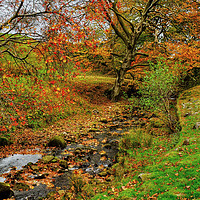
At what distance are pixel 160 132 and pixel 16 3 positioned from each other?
911 cm

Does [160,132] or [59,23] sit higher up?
[59,23]

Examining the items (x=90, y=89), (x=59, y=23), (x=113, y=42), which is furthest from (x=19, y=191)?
(x=113, y=42)

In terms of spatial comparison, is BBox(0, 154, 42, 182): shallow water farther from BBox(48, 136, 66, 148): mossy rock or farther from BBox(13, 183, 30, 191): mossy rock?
BBox(13, 183, 30, 191): mossy rock

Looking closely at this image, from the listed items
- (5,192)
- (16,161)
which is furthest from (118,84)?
(5,192)

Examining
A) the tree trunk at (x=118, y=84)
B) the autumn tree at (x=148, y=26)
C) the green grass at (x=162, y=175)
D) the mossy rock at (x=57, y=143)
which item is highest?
the autumn tree at (x=148, y=26)

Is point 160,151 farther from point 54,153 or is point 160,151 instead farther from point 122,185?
point 54,153

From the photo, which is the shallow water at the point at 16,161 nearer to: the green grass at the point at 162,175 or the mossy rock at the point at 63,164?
the mossy rock at the point at 63,164

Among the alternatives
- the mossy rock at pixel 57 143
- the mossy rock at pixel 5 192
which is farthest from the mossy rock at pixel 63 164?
the mossy rock at pixel 5 192

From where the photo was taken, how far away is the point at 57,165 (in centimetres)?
740

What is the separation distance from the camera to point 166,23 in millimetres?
18422

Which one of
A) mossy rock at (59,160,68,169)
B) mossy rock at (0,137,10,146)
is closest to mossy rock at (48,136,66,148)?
mossy rock at (59,160,68,169)

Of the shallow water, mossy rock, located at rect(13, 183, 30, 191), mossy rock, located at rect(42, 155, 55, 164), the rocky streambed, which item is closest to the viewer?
mossy rock, located at rect(13, 183, 30, 191)

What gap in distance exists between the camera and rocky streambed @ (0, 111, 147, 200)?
5.95m

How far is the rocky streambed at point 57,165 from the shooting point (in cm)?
595
